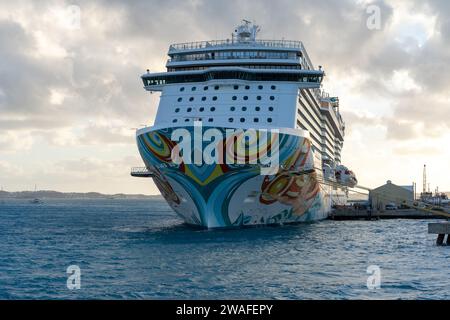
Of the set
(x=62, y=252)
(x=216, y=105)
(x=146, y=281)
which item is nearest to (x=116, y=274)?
(x=146, y=281)

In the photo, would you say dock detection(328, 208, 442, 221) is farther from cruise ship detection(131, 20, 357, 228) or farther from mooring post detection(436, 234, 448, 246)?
mooring post detection(436, 234, 448, 246)

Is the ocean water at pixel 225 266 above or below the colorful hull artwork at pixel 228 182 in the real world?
below

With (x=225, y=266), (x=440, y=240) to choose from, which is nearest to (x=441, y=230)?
(x=440, y=240)

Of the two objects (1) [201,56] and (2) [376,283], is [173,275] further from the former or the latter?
(1) [201,56]

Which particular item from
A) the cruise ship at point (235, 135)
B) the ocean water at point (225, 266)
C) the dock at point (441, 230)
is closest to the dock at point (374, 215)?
the cruise ship at point (235, 135)

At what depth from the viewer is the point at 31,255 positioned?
25.3 metres

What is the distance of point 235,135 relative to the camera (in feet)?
90.6

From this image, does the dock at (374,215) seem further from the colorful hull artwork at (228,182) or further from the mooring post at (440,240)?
the mooring post at (440,240)

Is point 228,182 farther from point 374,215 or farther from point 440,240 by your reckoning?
point 374,215

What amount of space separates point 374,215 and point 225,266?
4455 cm

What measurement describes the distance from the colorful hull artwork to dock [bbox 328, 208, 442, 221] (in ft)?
83.9

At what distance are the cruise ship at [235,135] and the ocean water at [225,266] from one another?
2.06 metres

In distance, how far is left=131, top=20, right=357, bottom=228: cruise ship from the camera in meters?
28.4

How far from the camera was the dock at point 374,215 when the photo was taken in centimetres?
5812
